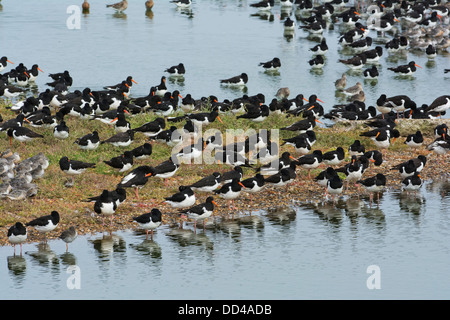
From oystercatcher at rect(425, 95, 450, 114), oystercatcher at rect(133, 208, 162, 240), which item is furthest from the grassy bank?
oystercatcher at rect(425, 95, 450, 114)

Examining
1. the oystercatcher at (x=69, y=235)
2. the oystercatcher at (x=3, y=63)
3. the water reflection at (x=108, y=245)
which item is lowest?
the water reflection at (x=108, y=245)

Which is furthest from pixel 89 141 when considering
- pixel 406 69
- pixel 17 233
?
pixel 406 69

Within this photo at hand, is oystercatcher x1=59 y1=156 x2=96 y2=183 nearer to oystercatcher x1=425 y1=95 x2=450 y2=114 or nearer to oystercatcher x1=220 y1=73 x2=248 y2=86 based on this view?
oystercatcher x1=425 y1=95 x2=450 y2=114

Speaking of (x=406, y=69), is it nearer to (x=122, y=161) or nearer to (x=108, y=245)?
(x=122, y=161)

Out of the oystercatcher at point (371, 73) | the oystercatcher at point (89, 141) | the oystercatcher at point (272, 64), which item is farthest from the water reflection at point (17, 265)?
the oystercatcher at point (371, 73)

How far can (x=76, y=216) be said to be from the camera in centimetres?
2214

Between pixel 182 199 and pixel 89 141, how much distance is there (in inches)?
252

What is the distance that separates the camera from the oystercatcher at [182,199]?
22.4 meters

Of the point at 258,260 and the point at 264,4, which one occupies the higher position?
the point at 264,4

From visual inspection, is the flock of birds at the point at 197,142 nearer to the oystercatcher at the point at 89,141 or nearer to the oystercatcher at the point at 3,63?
the oystercatcher at the point at 89,141

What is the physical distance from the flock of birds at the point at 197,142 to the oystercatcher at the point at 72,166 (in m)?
0.03

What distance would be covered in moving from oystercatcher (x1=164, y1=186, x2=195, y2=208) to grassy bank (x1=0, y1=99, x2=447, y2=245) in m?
0.53

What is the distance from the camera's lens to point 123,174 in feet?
84.8

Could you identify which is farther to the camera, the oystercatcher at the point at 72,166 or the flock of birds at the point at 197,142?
the oystercatcher at the point at 72,166
